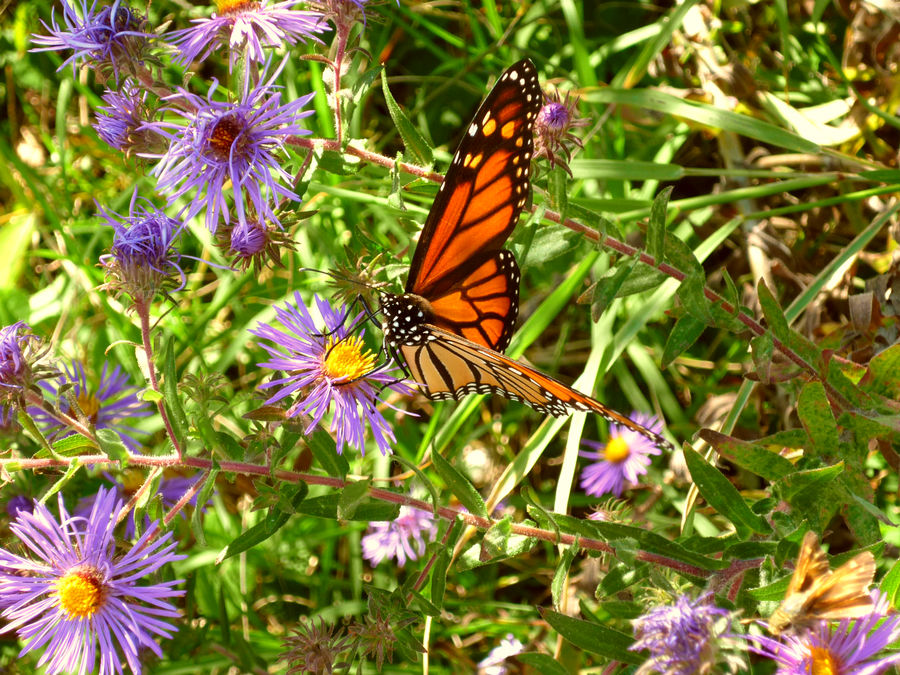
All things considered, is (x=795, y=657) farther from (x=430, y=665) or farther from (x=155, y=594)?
(x=430, y=665)

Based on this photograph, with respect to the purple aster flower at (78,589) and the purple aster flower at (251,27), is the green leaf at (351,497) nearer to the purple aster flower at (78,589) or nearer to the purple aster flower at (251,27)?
the purple aster flower at (78,589)

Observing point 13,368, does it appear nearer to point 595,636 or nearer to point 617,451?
point 595,636

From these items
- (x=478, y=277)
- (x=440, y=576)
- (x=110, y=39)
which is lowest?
(x=440, y=576)

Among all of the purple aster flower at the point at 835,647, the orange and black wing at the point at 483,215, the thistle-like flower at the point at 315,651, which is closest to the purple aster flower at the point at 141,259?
the orange and black wing at the point at 483,215

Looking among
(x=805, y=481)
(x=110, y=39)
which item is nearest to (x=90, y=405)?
(x=110, y=39)

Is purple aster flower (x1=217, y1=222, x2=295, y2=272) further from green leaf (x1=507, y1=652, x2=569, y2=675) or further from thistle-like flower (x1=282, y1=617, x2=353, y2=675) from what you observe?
green leaf (x1=507, y1=652, x2=569, y2=675)
